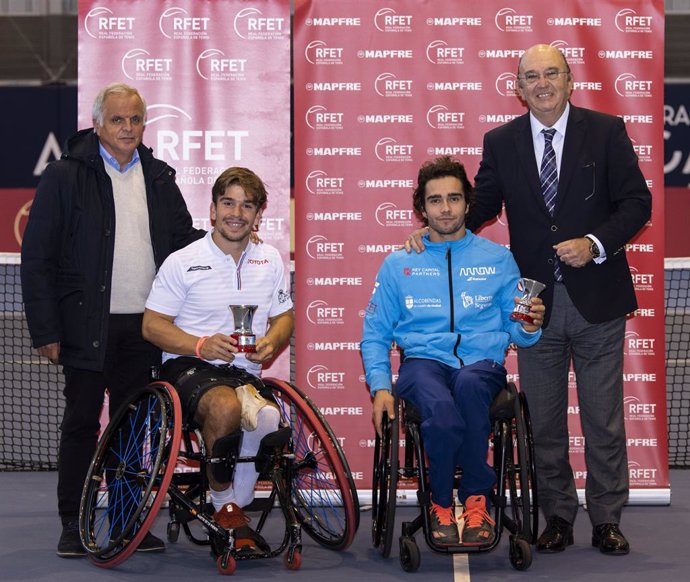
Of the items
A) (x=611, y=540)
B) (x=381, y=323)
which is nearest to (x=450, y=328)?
(x=381, y=323)

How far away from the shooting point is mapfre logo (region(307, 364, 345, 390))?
6152mm

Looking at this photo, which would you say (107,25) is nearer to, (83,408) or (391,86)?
(391,86)

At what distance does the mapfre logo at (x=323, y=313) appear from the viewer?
6.12 meters

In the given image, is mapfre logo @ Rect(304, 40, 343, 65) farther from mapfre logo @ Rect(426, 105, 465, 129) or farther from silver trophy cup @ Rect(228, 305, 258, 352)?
silver trophy cup @ Rect(228, 305, 258, 352)

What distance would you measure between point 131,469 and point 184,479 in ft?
1.00

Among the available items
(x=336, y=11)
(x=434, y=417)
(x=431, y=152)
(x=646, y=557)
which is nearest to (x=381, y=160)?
(x=431, y=152)

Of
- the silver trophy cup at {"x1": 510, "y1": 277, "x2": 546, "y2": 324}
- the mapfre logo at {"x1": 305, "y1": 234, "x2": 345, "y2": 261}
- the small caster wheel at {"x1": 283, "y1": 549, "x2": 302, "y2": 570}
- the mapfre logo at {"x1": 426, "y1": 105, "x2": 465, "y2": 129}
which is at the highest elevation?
the mapfre logo at {"x1": 426, "y1": 105, "x2": 465, "y2": 129}

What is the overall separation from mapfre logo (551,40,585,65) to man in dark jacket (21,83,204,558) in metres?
2.23

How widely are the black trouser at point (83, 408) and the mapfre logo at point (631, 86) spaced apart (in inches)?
111

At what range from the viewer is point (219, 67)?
613 centimetres

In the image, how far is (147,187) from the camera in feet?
17.3

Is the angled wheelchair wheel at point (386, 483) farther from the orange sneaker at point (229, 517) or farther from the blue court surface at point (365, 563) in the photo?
the orange sneaker at point (229, 517)

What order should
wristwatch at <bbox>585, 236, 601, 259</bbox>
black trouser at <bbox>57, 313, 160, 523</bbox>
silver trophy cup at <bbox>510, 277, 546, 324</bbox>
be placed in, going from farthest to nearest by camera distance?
black trouser at <bbox>57, 313, 160, 523</bbox>
wristwatch at <bbox>585, 236, 601, 259</bbox>
silver trophy cup at <bbox>510, 277, 546, 324</bbox>

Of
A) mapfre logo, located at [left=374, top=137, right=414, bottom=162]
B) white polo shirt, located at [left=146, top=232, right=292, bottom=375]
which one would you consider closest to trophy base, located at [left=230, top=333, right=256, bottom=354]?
white polo shirt, located at [left=146, top=232, right=292, bottom=375]
